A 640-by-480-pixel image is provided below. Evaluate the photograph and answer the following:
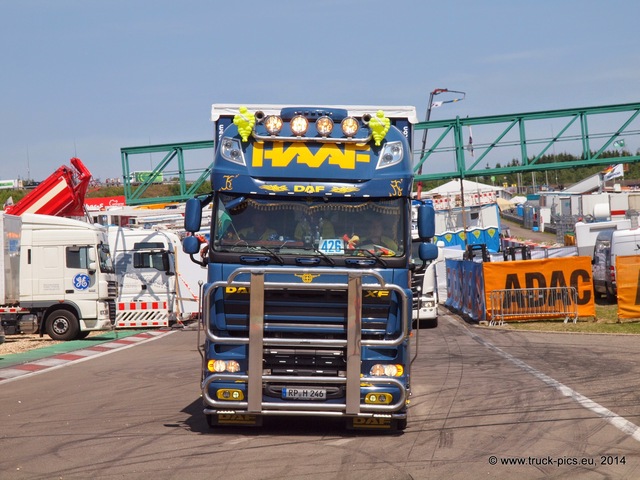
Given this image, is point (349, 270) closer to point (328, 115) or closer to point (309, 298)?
point (309, 298)

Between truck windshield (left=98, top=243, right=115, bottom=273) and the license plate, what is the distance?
57.8ft

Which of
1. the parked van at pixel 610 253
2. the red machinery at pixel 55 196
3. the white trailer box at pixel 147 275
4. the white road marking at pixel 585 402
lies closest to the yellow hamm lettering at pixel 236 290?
the white road marking at pixel 585 402

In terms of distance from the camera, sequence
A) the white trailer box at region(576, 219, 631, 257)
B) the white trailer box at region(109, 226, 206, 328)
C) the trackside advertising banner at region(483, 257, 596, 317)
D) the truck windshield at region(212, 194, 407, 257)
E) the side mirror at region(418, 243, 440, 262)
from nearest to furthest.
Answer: the truck windshield at region(212, 194, 407, 257) → the side mirror at region(418, 243, 440, 262) → the trackside advertising banner at region(483, 257, 596, 317) → the white trailer box at region(109, 226, 206, 328) → the white trailer box at region(576, 219, 631, 257)

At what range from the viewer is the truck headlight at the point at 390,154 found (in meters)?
10.3

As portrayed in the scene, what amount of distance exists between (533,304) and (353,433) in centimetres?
1714

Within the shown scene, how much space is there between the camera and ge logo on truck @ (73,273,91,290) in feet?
84.8

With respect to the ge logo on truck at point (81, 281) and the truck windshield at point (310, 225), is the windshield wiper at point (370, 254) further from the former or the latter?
the ge logo on truck at point (81, 281)

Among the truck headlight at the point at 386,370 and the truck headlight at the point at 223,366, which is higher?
the truck headlight at the point at 223,366

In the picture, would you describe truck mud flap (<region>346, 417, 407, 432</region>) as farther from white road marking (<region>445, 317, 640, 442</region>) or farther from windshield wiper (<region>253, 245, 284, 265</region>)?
white road marking (<region>445, 317, 640, 442</region>)

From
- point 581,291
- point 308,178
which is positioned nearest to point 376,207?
point 308,178

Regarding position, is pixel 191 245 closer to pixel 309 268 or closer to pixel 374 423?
pixel 309 268

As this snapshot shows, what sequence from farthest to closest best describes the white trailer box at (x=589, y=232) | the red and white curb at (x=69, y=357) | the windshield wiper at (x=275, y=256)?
the white trailer box at (x=589, y=232)
the red and white curb at (x=69, y=357)
the windshield wiper at (x=275, y=256)

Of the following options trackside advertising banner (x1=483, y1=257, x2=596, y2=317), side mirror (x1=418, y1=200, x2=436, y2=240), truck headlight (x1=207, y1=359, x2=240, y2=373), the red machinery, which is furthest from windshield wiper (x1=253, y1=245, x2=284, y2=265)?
the red machinery

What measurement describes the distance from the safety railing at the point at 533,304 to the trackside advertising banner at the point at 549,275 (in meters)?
0.09
